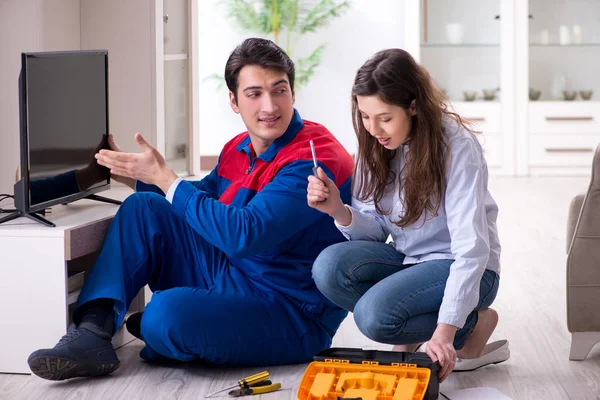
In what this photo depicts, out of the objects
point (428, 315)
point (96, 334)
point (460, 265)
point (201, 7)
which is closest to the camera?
point (460, 265)

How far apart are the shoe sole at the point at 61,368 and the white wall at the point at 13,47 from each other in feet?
3.59

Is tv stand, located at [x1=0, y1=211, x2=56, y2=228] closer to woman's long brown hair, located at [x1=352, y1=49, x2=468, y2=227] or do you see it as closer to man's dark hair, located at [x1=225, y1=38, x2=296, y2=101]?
man's dark hair, located at [x1=225, y1=38, x2=296, y2=101]

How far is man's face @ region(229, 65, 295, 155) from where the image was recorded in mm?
2408

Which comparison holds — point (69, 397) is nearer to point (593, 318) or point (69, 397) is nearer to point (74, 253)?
point (74, 253)

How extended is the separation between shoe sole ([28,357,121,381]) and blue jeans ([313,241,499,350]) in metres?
0.60

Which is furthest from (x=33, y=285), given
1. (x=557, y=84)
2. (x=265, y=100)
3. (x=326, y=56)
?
(x=326, y=56)

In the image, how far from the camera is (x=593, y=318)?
2.46 m

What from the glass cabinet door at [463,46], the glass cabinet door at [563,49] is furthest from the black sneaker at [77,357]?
the glass cabinet door at [563,49]

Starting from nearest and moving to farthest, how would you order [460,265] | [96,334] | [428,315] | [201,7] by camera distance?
1. [460,265]
2. [428,315]
3. [96,334]
4. [201,7]

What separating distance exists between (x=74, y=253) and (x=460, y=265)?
1.01m

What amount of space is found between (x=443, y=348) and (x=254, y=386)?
1.68 feet

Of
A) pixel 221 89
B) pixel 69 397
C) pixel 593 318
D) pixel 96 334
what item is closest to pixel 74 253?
pixel 96 334

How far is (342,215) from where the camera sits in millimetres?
2242

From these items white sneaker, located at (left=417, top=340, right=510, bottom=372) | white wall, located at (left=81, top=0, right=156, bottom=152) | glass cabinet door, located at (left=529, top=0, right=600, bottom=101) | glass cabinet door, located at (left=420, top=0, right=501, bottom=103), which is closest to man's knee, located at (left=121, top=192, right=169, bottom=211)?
white sneaker, located at (left=417, top=340, right=510, bottom=372)
